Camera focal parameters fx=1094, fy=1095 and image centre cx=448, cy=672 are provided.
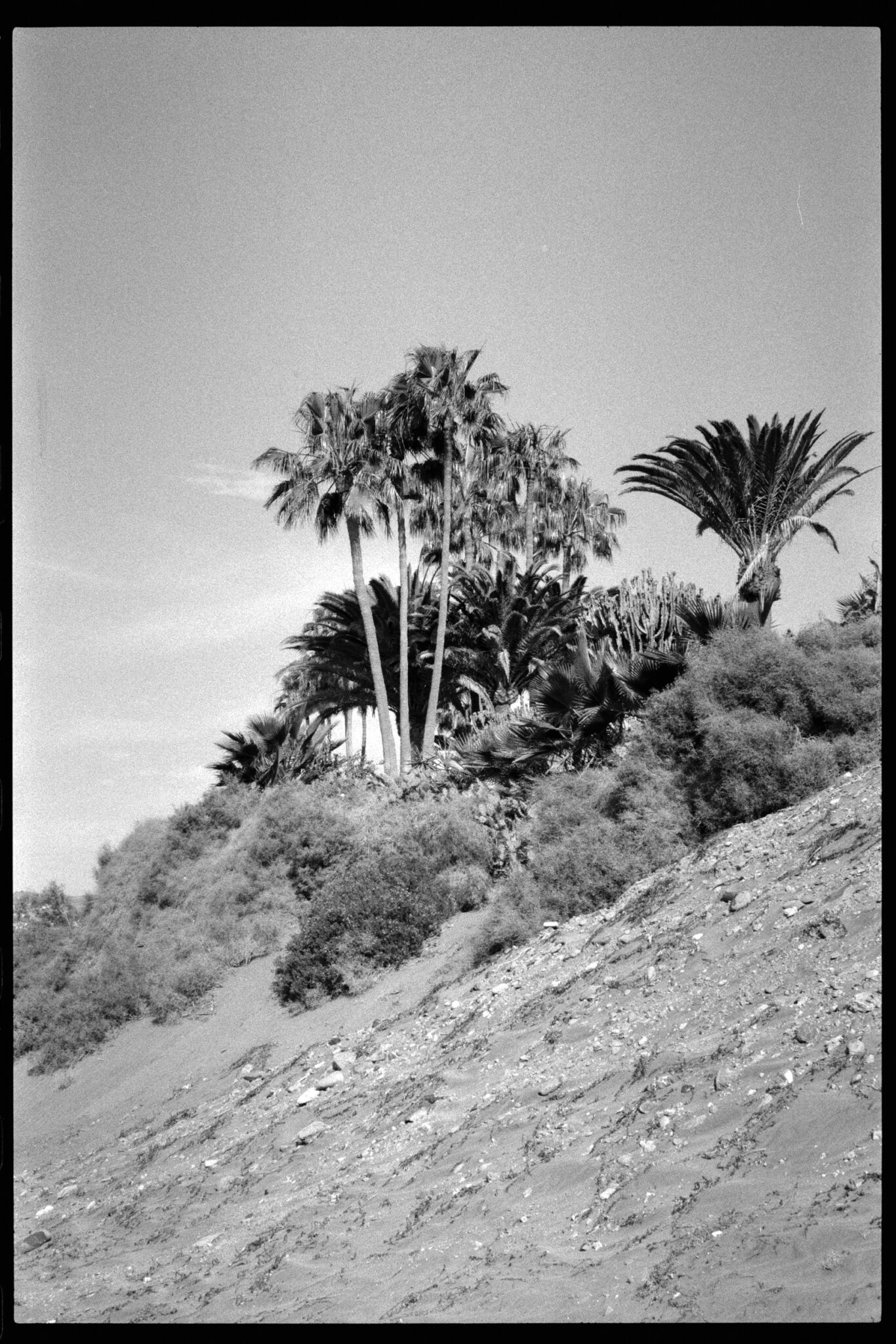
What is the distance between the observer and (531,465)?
1508 inches

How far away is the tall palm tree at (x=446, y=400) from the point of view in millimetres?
31562

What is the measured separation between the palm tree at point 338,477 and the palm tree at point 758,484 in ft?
33.9

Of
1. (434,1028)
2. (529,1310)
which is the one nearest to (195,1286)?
(529,1310)

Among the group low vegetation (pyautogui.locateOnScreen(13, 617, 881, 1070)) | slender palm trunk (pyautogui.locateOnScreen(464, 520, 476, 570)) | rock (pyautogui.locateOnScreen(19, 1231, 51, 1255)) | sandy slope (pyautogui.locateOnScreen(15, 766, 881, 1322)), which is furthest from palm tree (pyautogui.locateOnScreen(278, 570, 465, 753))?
rock (pyautogui.locateOnScreen(19, 1231, 51, 1255))

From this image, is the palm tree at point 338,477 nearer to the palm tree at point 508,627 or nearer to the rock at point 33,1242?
the palm tree at point 508,627

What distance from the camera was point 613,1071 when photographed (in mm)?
9078

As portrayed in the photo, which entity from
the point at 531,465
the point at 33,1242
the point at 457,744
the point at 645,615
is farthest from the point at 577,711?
the point at 531,465

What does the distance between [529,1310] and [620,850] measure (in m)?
10.2

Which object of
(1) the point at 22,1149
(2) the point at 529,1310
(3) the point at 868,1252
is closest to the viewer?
(3) the point at 868,1252

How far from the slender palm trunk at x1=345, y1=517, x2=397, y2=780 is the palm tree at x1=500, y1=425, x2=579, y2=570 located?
601cm

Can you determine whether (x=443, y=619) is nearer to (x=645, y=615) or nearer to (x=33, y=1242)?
(x=645, y=615)

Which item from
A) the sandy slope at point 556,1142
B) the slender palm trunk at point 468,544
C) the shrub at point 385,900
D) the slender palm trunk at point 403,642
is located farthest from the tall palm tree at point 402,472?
the sandy slope at point 556,1142

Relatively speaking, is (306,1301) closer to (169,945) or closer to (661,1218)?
(661,1218)
